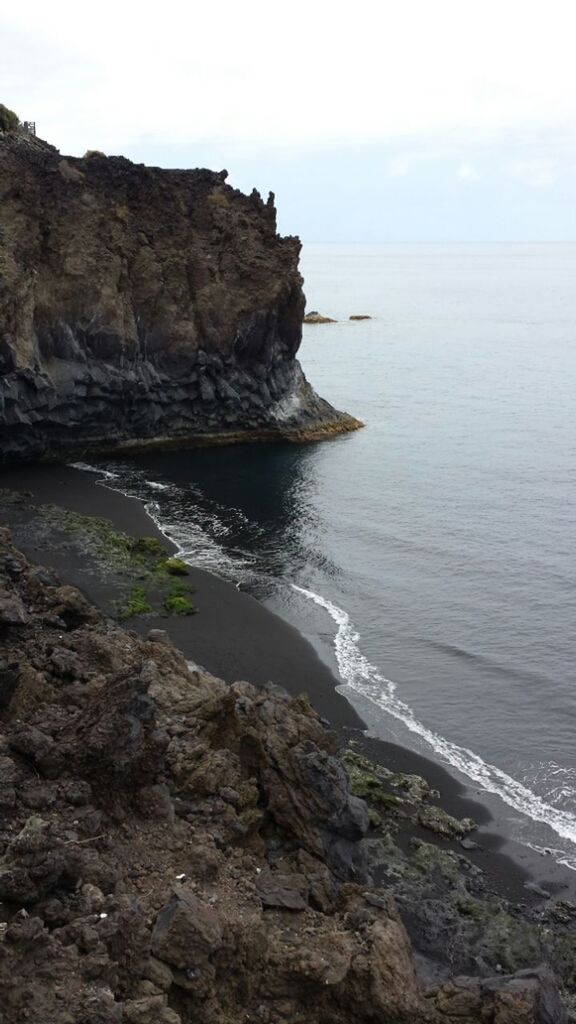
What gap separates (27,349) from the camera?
65.3 meters

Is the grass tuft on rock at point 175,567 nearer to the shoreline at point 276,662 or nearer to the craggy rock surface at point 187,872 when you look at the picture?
the shoreline at point 276,662

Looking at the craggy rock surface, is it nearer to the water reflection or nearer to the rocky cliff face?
the water reflection

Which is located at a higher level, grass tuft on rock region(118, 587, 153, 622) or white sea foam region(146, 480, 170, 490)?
white sea foam region(146, 480, 170, 490)

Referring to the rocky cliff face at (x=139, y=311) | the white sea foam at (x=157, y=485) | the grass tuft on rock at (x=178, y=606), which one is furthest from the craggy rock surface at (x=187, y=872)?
the rocky cliff face at (x=139, y=311)

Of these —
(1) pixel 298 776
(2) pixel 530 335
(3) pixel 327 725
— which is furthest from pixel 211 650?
(2) pixel 530 335

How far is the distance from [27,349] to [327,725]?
4300 centimetres

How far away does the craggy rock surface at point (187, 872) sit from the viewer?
14.4 m

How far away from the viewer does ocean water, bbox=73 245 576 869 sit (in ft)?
110

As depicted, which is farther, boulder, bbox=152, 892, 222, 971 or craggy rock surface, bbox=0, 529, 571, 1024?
boulder, bbox=152, 892, 222, 971

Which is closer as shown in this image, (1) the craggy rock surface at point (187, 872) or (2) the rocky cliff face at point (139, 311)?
(1) the craggy rock surface at point (187, 872)

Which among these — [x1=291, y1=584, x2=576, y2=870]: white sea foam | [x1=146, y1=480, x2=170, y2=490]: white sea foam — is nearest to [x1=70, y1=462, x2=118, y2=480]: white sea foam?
[x1=146, y1=480, x2=170, y2=490]: white sea foam

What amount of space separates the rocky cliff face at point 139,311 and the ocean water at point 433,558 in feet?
14.9

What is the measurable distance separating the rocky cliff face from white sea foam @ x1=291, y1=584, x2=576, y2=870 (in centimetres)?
3410

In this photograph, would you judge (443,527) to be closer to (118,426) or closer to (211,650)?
(211,650)
